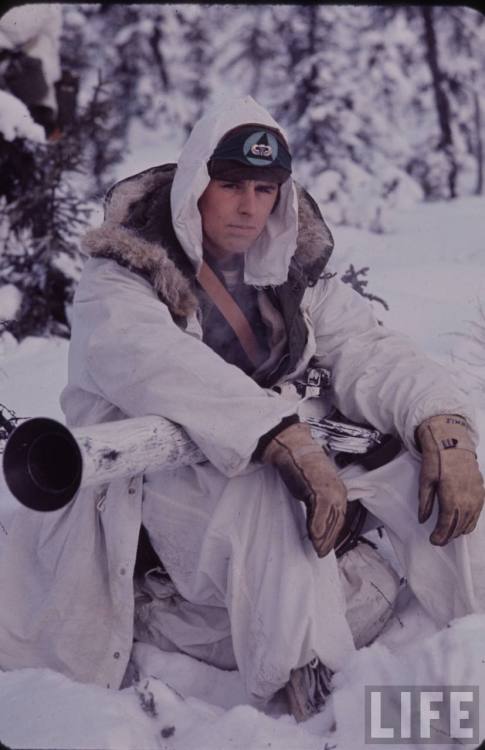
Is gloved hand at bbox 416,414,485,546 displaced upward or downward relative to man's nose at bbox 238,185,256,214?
downward

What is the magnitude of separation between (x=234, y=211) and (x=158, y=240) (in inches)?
12.9

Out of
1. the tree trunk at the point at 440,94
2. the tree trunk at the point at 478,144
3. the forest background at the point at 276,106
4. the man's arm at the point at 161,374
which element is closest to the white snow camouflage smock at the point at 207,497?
the man's arm at the point at 161,374

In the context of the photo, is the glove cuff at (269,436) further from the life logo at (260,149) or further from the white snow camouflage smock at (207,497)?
the life logo at (260,149)

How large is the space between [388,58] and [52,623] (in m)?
15.8

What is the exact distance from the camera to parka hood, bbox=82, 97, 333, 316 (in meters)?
2.92

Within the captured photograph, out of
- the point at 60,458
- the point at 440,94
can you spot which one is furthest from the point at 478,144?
the point at 60,458

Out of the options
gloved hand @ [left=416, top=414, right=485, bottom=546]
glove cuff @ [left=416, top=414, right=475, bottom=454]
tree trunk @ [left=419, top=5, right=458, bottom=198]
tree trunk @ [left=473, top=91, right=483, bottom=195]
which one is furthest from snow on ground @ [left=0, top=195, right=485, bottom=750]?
tree trunk @ [left=473, top=91, right=483, bottom=195]

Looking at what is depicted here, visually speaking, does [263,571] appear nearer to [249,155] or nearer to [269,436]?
→ [269,436]

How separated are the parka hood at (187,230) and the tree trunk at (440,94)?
14273 millimetres

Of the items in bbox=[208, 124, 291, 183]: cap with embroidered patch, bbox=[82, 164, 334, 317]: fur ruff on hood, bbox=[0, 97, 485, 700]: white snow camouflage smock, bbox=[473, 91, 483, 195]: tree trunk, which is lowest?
bbox=[473, 91, 483, 195]: tree trunk

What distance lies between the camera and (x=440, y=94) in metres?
17.1

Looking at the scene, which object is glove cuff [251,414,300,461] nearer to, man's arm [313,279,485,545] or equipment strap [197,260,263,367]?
man's arm [313,279,485,545]

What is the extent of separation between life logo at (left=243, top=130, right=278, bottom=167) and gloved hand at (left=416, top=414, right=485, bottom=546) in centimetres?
110

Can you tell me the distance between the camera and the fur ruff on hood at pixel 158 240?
2902mm
